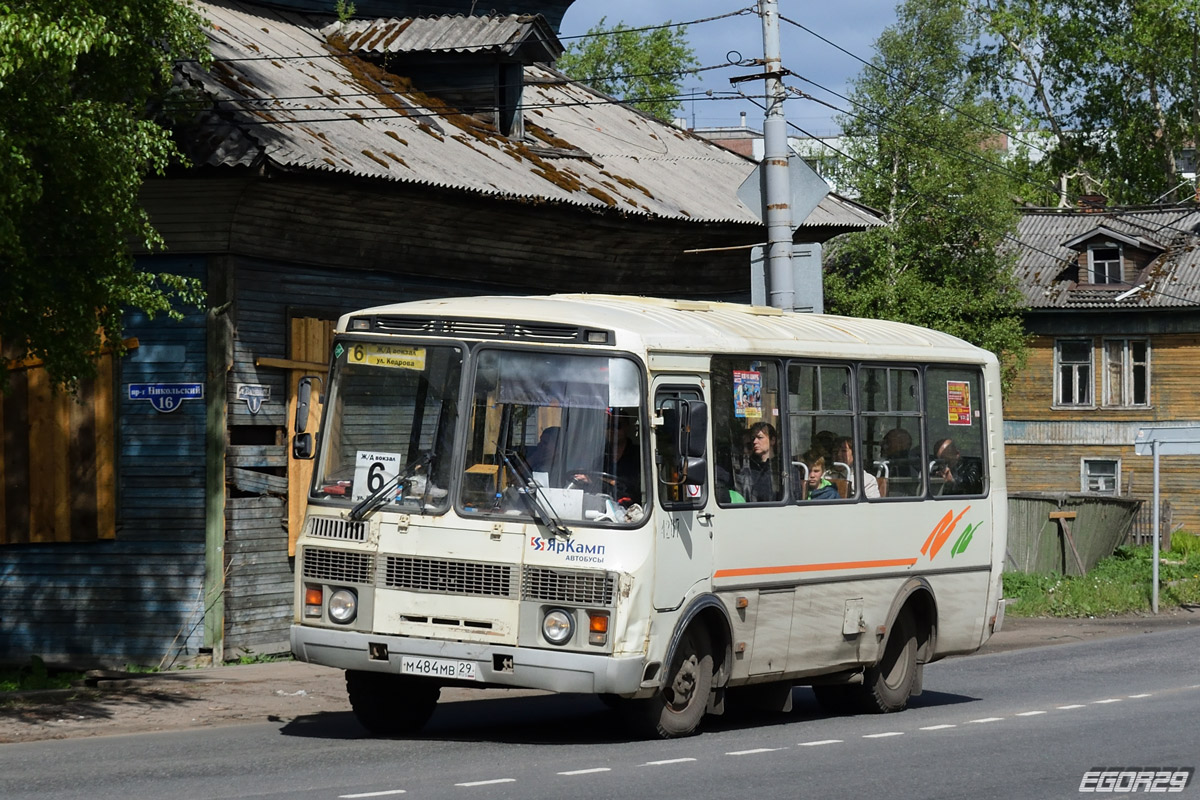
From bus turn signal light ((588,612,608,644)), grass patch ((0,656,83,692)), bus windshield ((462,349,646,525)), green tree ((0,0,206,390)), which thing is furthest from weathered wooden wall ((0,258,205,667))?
bus turn signal light ((588,612,608,644))

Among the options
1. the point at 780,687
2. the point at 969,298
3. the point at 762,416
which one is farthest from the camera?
the point at 969,298

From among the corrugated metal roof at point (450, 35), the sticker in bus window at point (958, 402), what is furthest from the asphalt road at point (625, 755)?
the corrugated metal roof at point (450, 35)

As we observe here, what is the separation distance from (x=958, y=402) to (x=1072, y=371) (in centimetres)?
3466

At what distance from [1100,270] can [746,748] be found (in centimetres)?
3951

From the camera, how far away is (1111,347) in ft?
155

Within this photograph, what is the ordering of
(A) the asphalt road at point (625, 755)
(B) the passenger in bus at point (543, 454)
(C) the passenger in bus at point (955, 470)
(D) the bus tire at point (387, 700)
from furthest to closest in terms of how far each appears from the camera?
(C) the passenger in bus at point (955, 470)
(D) the bus tire at point (387, 700)
(B) the passenger in bus at point (543, 454)
(A) the asphalt road at point (625, 755)

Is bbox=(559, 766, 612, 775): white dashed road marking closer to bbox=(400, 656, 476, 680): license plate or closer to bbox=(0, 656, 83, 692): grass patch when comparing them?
bbox=(400, 656, 476, 680): license plate

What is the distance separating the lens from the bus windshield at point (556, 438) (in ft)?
35.2

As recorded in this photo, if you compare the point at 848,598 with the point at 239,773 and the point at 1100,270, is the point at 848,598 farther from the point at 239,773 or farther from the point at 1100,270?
the point at 1100,270

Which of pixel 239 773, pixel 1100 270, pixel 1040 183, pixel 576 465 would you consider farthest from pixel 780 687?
pixel 1040 183

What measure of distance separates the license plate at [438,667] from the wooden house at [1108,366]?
38412mm

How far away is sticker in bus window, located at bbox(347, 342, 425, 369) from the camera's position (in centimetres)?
1122

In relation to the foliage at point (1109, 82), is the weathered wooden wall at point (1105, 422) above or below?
below

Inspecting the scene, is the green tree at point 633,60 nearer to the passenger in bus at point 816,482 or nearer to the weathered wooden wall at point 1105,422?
the weathered wooden wall at point 1105,422
